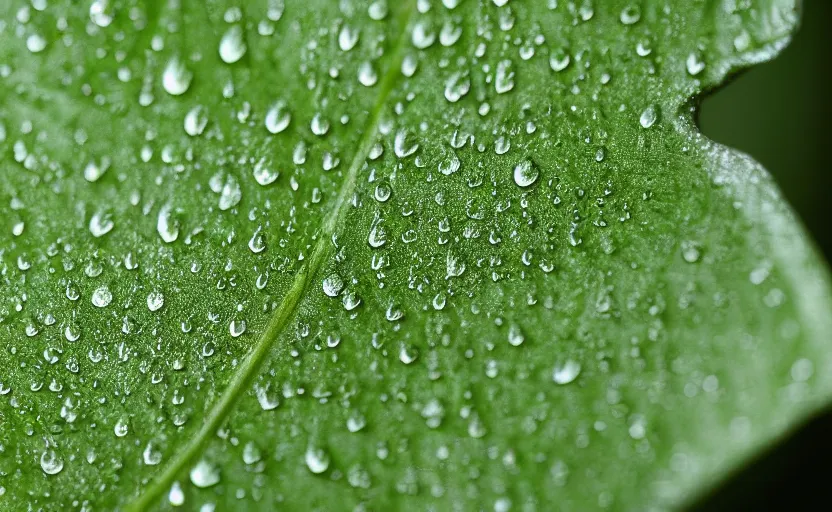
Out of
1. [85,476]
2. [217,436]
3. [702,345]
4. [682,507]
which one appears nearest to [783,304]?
[702,345]

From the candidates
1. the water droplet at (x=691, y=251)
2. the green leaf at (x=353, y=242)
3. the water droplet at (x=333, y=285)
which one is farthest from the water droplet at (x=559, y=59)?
the water droplet at (x=333, y=285)

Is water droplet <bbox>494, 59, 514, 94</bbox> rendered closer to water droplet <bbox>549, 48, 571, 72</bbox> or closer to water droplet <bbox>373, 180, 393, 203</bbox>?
water droplet <bbox>549, 48, 571, 72</bbox>

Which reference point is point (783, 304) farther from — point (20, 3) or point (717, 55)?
point (20, 3)

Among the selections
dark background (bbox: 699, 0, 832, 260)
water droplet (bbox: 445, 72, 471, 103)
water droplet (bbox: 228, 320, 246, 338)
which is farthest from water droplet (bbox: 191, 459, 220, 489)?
dark background (bbox: 699, 0, 832, 260)

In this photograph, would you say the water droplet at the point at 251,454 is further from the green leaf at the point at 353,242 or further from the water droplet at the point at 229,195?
the water droplet at the point at 229,195

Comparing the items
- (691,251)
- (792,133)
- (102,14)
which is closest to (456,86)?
(691,251)

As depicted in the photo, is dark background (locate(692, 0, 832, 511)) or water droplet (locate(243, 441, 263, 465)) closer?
water droplet (locate(243, 441, 263, 465))

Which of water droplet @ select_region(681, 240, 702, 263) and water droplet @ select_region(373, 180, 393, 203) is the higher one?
water droplet @ select_region(373, 180, 393, 203)
